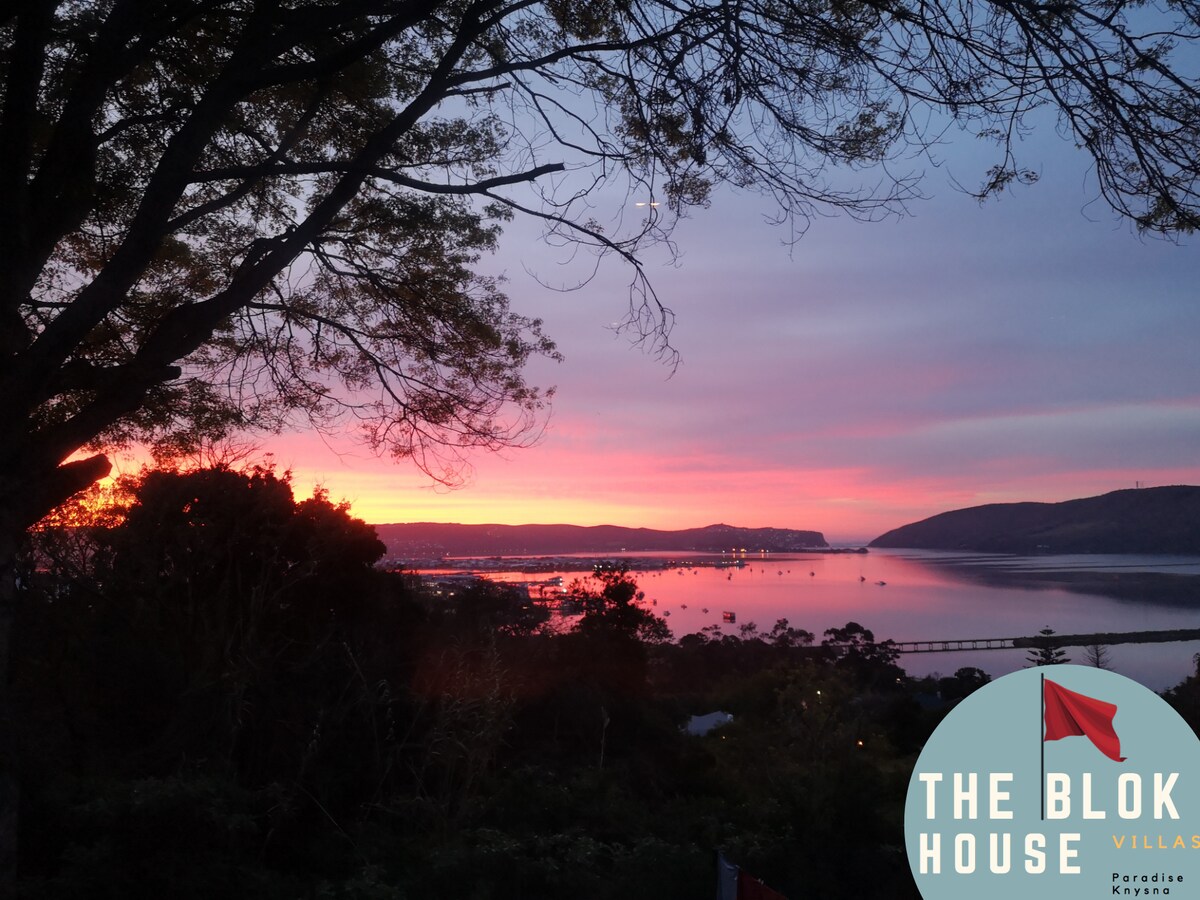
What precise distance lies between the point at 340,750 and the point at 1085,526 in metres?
6.57

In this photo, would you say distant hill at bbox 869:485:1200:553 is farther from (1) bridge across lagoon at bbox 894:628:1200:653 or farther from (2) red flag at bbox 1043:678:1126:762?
(2) red flag at bbox 1043:678:1126:762

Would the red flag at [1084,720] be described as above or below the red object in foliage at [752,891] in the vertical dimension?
above

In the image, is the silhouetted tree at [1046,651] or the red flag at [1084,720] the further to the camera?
the silhouetted tree at [1046,651]

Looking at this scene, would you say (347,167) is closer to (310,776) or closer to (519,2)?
(519,2)

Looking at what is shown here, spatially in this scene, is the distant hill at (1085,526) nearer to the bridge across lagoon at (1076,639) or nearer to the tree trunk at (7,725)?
the bridge across lagoon at (1076,639)

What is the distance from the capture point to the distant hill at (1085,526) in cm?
631

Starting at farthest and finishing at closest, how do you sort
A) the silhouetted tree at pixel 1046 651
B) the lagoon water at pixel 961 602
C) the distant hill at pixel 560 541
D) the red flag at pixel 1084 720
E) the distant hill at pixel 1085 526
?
the distant hill at pixel 560 541 < the distant hill at pixel 1085 526 < the lagoon water at pixel 961 602 < the silhouetted tree at pixel 1046 651 < the red flag at pixel 1084 720

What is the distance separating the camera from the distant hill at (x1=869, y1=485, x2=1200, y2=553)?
6.31 metres

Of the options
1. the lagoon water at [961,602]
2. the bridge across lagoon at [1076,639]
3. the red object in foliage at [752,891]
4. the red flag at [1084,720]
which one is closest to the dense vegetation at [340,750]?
the bridge across lagoon at [1076,639]

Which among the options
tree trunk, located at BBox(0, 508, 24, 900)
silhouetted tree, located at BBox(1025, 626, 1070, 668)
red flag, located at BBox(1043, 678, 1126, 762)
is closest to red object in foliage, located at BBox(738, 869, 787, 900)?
red flag, located at BBox(1043, 678, 1126, 762)

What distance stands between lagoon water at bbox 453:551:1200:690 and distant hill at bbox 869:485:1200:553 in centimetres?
14

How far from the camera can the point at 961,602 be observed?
6.81m

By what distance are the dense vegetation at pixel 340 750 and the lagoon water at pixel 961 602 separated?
37 cm

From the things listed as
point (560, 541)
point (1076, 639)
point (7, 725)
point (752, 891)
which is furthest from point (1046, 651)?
point (560, 541)
